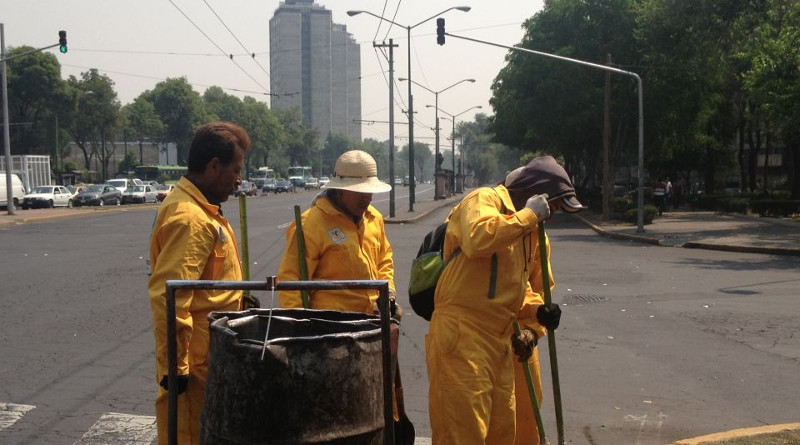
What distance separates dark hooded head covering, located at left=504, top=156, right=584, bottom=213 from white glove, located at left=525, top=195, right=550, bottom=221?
20cm

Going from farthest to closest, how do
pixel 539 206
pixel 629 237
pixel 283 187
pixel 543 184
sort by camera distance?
pixel 283 187, pixel 629 237, pixel 543 184, pixel 539 206

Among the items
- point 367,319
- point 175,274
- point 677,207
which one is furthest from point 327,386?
point 677,207

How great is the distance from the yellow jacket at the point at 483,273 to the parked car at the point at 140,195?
2073 inches

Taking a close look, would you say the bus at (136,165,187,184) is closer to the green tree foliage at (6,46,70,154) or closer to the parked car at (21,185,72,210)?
the green tree foliage at (6,46,70,154)

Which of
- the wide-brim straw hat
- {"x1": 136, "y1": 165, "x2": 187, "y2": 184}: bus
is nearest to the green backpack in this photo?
the wide-brim straw hat

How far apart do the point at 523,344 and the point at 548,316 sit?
0.80 feet

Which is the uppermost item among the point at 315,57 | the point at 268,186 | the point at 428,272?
the point at 315,57

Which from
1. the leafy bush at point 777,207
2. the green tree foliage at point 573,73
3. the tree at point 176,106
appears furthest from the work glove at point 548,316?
the tree at point 176,106

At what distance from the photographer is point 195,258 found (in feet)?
11.4

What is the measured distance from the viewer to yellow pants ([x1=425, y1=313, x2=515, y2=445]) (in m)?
3.77

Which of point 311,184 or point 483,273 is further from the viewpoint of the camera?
point 311,184

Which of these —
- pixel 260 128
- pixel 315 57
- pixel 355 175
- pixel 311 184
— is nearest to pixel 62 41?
pixel 355 175

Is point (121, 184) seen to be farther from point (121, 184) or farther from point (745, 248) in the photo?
point (745, 248)

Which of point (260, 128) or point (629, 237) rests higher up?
point (260, 128)
